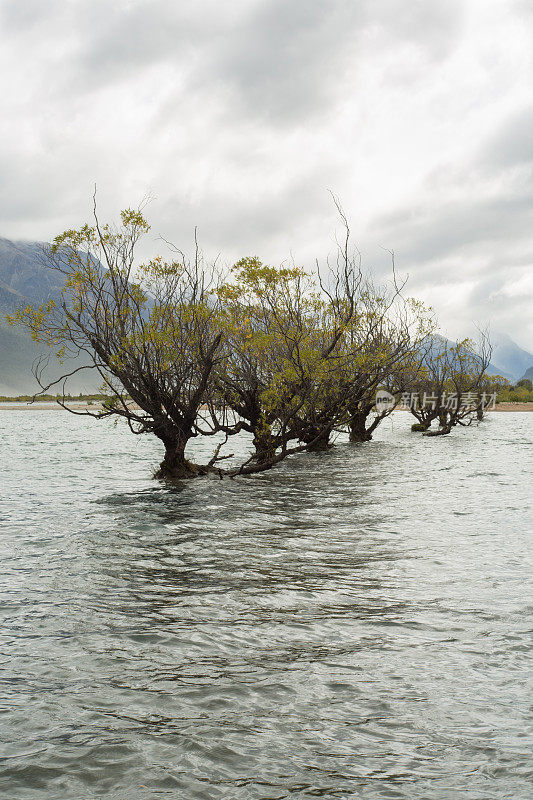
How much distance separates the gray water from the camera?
5.55 meters

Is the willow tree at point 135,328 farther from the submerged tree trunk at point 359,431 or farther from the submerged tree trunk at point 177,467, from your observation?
the submerged tree trunk at point 359,431

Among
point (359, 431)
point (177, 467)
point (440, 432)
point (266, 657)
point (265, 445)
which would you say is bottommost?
point (266, 657)

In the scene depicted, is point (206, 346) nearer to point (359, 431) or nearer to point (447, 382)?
point (359, 431)

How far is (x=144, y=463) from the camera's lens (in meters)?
38.0

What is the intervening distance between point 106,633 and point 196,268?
17951 mm

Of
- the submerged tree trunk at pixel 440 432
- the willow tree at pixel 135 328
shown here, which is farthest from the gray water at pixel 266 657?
the submerged tree trunk at pixel 440 432

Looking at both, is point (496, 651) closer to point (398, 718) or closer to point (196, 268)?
point (398, 718)

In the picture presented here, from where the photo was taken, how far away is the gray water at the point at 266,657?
555 cm

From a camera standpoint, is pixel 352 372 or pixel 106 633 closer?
pixel 106 633

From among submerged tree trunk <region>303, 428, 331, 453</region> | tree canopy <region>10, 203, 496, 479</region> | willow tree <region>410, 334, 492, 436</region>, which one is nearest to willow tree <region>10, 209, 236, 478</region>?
tree canopy <region>10, 203, 496, 479</region>

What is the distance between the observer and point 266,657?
7996 mm

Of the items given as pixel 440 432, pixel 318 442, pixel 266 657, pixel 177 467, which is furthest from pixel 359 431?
pixel 266 657

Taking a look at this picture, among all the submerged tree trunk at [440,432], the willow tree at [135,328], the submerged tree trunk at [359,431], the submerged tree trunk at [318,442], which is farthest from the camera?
the submerged tree trunk at [440,432]

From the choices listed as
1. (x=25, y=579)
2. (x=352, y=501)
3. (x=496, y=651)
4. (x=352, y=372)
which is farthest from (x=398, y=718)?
(x=352, y=372)
